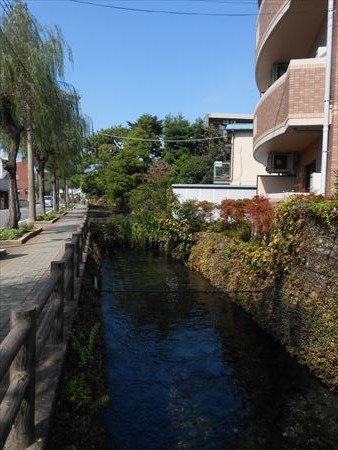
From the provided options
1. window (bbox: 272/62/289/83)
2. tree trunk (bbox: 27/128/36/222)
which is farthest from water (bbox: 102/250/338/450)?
tree trunk (bbox: 27/128/36/222)

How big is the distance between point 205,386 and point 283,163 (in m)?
9.59

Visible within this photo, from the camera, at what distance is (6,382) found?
4.15 meters

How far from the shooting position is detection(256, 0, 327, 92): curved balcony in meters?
10.1

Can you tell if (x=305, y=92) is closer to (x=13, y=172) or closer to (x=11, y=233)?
(x=11, y=233)

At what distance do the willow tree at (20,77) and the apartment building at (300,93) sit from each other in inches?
306

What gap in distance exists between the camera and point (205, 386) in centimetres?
646

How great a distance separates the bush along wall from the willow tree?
10068mm

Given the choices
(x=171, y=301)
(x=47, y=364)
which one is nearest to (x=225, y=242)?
(x=171, y=301)

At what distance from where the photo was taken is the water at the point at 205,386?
5.09 meters

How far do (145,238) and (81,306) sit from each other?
14676 mm

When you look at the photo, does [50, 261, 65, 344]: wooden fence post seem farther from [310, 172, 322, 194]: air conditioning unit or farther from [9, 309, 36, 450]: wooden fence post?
[310, 172, 322, 194]: air conditioning unit

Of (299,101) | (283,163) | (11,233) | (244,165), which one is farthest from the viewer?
(244,165)

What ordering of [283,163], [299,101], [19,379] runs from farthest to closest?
[283,163]
[299,101]
[19,379]

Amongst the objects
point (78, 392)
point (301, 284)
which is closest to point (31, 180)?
point (301, 284)
